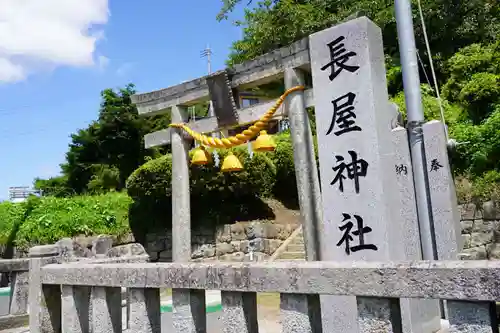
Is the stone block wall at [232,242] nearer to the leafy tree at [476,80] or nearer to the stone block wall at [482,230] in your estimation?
the stone block wall at [482,230]

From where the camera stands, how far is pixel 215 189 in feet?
43.7

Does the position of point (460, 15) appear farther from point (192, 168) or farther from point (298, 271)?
point (298, 271)

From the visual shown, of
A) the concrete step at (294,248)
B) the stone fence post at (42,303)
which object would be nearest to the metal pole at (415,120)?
the stone fence post at (42,303)

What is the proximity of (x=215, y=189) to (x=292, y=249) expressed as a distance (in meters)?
3.00

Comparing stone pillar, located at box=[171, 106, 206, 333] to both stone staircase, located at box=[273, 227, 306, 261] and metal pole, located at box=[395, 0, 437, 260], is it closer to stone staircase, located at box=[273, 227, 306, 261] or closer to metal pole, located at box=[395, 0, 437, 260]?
metal pole, located at box=[395, 0, 437, 260]

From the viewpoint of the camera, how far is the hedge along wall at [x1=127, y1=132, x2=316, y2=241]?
13070 mm

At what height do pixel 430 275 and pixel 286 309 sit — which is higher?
pixel 430 275

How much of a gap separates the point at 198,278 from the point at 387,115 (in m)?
3.03

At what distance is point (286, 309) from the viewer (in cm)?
203

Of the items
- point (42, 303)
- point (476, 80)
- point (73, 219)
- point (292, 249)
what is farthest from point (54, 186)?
point (42, 303)

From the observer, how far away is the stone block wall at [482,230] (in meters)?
9.54

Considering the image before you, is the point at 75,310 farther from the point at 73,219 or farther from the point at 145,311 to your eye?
the point at 73,219

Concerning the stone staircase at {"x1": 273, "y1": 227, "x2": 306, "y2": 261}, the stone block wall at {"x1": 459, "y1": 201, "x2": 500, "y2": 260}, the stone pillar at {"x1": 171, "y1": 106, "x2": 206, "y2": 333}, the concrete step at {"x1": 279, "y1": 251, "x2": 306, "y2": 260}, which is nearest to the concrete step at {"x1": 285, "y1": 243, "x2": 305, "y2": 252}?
the stone staircase at {"x1": 273, "y1": 227, "x2": 306, "y2": 261}

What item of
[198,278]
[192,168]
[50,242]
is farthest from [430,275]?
[50,242]
